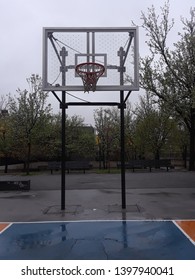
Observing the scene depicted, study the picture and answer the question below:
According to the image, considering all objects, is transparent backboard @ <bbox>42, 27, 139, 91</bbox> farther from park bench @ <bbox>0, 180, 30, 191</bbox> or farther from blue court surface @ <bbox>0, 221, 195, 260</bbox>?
park bench @ <bbox>0, 180, 30, 191</bbox>

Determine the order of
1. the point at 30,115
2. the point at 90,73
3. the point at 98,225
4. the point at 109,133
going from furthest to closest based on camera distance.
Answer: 1. the point at 109,133
2. the point at 30,115
3. the point at 90,73
4. the point at 98,225

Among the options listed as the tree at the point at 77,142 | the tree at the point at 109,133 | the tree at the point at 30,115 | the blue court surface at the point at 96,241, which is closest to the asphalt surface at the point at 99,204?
the blue court surface at the point at 96,241

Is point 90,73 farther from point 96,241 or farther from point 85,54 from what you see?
point 96,241

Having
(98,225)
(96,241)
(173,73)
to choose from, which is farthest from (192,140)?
(96,241)

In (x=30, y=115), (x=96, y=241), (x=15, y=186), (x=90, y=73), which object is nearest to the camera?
(x=96, y=241)

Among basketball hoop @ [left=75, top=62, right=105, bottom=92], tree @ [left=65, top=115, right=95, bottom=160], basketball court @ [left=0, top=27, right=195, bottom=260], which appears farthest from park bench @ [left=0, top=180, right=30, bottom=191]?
tree @ [left=65, top=115, right=95, bottom=160]

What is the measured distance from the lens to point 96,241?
27.6 ft

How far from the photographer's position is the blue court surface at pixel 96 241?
7285 mm

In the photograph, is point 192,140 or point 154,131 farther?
point 154,131

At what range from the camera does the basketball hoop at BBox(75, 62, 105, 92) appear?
11.7 metres

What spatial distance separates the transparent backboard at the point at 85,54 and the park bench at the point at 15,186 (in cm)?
769

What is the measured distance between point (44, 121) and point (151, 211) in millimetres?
19494

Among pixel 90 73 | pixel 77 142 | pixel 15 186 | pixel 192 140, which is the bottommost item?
pixel 15 186

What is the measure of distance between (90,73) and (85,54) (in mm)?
721
